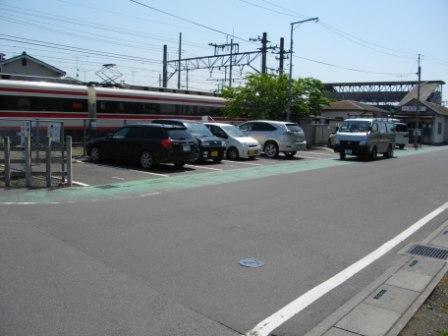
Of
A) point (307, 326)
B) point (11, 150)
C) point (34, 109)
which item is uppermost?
point (34, 109)

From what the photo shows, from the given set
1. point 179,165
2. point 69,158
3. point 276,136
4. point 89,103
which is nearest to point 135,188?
point 69,158

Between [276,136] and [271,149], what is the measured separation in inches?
27.9

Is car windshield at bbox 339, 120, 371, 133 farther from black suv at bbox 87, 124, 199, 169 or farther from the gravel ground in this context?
the gravel ground

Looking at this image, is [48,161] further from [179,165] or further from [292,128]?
[292,128]

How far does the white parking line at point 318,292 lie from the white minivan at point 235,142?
12967 millimetres

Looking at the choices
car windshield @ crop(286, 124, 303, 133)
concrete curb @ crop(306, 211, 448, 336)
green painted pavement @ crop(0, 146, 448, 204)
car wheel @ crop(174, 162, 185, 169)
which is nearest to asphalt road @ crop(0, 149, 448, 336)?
concrete curb @ crop(306, 211, 448, 336)

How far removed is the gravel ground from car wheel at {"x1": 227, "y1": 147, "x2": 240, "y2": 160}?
630 inches

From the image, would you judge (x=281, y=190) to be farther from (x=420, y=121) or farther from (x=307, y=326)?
(x=420, y=121)

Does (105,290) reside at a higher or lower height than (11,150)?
lower

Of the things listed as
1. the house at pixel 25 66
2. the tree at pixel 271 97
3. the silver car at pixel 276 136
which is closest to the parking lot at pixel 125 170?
the silver car at pixel 276 136

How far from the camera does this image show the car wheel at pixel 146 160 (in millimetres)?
16297

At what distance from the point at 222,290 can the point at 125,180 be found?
940cm

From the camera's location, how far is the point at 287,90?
3266cm

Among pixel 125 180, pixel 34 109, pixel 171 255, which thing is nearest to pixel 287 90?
pixel 34 109
